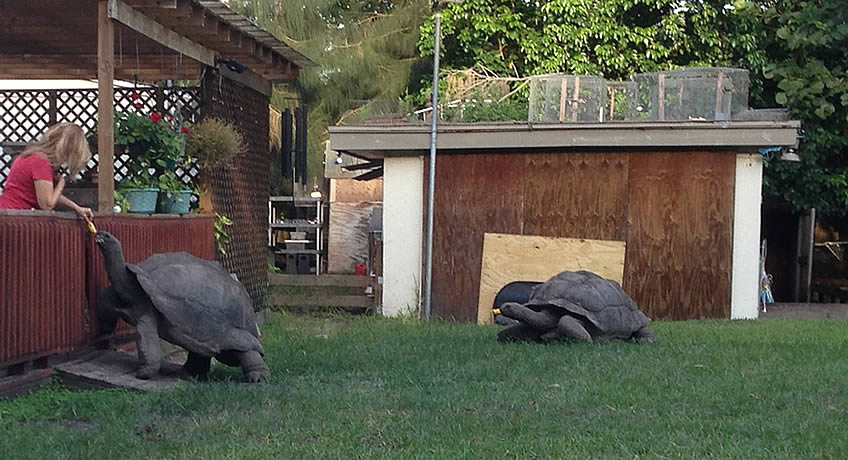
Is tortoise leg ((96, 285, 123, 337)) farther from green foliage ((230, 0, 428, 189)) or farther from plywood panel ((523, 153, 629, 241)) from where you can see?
green foliage ((230, 0, 428, 189))

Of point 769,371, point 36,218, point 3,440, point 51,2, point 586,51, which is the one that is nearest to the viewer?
point 3,440

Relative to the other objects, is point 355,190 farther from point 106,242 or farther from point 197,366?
point 106,242

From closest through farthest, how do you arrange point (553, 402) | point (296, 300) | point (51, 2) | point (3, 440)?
point (3, 440), point (553, 402), point (51, 2), point (296, 300)

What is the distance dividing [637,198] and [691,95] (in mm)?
1936

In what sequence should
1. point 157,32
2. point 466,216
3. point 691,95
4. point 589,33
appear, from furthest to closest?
1. point 589,33
2. point 691,95
3. point 466,216
4. point 157,32

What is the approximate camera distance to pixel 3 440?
5.59 meters

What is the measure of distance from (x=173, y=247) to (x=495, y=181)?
20.5ft

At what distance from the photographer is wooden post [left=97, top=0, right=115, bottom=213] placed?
9.34 m

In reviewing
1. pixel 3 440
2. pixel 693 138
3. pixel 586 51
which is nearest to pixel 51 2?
pixel 3 440

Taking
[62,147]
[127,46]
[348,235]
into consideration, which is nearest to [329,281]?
[127,46]

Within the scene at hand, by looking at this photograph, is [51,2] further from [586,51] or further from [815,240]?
[815,240]

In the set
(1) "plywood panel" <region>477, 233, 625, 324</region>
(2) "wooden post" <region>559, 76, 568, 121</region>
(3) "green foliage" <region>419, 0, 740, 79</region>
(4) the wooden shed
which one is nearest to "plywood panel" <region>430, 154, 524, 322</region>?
(4) the wooden shed

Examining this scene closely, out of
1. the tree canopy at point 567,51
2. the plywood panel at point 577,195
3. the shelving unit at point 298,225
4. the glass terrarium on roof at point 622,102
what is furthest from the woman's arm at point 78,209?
the shelving unit at point 298,225

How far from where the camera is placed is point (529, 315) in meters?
10.4
